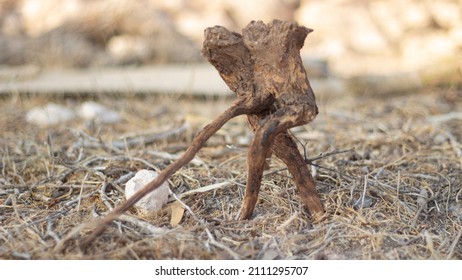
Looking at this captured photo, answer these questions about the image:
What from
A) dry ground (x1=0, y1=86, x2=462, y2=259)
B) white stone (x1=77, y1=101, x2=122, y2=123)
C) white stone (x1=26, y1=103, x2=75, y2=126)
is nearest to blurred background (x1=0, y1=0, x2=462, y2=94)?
white stone (x1=26, y1=103, x2=75, y2=126)

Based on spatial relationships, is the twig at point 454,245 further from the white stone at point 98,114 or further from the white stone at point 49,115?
the white stone at point 49,115

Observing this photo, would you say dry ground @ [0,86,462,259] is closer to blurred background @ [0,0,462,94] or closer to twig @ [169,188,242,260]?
twig @ [169,188,242,260]

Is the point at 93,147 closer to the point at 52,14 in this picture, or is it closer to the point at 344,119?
the point at 344,119

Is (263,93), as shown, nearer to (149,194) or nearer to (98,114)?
(149,194)

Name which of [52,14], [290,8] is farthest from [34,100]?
[290,8]
